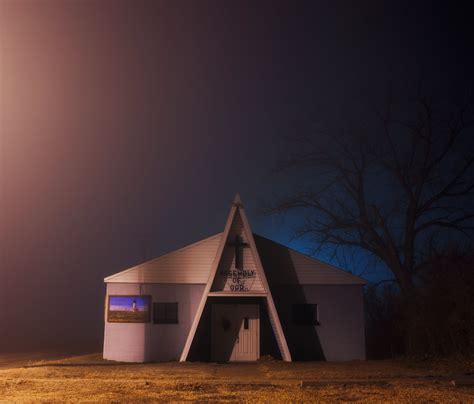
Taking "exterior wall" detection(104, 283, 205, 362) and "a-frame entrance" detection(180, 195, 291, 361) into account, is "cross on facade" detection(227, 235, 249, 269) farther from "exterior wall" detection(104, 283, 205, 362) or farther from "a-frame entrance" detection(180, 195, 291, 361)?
"exterior wall" detection(104, 283, 205, 362)

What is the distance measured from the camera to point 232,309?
20.0 m

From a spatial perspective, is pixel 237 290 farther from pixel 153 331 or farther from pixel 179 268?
pixel 153 331

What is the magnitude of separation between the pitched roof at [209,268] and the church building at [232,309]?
4cm

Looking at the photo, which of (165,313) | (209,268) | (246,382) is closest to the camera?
(246,382)

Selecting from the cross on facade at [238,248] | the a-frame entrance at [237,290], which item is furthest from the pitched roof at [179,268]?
the cross on facade at [238,248]

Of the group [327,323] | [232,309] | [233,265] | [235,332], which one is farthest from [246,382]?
[327,323]

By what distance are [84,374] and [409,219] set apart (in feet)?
53.8

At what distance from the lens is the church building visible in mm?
19203

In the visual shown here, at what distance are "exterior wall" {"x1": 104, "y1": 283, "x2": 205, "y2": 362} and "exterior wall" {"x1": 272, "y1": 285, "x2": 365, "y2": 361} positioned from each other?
3.56 m

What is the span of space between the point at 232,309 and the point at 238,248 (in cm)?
275

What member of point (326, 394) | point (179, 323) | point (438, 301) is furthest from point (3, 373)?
point (438, 301)

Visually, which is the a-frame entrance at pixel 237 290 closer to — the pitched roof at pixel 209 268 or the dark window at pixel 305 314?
the pitched roof at pixel 209 268

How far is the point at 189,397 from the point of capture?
421 inches

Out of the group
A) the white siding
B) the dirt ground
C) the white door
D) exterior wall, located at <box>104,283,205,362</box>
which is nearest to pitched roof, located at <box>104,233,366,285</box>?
exterior wall, located at <box>104,283,205,362</box>
